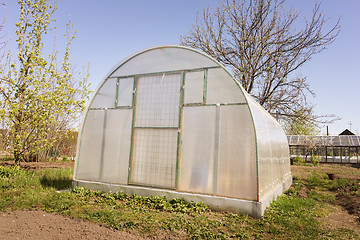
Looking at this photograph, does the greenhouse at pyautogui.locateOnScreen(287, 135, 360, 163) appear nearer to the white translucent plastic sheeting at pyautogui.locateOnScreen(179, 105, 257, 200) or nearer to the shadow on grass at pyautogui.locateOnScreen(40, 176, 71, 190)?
the white translucent plastic sheeting at pyautogui.locateOnScreen(179, 105, 257, 200)

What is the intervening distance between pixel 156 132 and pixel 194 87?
5.02ft

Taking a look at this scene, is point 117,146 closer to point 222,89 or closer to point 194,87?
point 194,87

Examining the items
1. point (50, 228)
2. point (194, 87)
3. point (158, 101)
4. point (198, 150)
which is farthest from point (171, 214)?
point (194, 87)

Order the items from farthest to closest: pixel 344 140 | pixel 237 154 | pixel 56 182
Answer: pixel 344 140 → pixel 56 182 → pixel 237 154

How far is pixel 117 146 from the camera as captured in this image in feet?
22.5

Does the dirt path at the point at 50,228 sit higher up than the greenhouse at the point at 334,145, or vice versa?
the greenhouse at the point at 334,145

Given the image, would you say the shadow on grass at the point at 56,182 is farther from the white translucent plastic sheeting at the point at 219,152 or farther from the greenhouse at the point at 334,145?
the greenhouse at the point at 334,145

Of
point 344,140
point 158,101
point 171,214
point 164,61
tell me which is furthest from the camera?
point 344,140

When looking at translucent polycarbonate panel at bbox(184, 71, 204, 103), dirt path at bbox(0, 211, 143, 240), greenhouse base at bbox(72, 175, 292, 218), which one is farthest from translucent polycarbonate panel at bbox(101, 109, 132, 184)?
dirt path at bbox(0, 211, 143, 240)

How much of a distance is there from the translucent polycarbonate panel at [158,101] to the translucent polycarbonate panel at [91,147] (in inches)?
50.2

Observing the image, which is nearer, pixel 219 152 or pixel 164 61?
pixel 219 152

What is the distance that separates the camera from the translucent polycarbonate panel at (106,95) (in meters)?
7.20

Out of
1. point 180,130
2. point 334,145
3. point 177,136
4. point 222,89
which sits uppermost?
point 222,89

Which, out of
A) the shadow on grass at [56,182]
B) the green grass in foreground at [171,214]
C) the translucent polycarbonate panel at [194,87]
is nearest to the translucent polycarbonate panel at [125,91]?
the translucent polycarbonate panel at [194,87]
